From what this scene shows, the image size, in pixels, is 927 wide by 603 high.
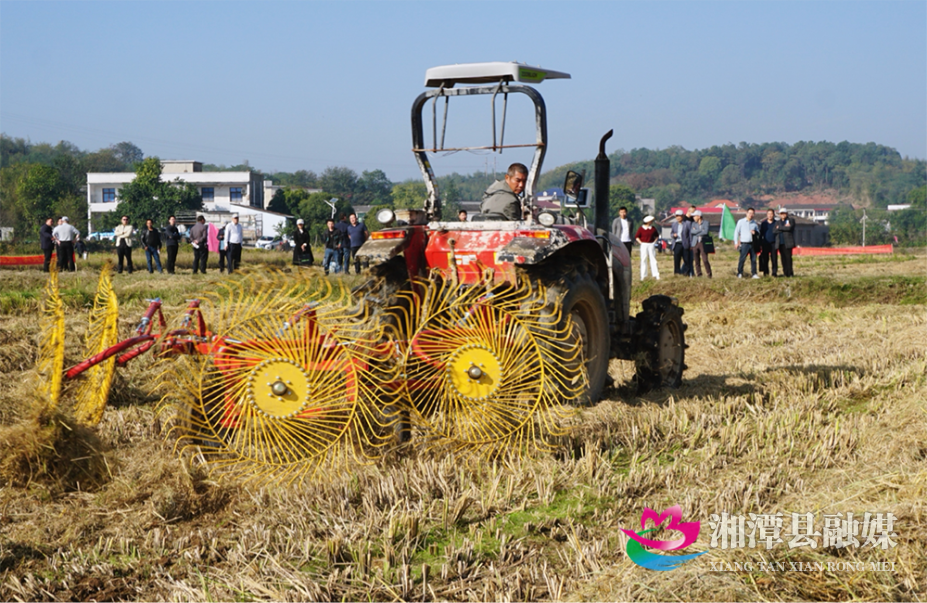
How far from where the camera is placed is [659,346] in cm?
709

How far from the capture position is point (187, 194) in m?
83.5

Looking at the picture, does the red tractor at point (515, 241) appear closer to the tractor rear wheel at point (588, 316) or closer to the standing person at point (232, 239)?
the tractor rear wheel at point (588, 316)

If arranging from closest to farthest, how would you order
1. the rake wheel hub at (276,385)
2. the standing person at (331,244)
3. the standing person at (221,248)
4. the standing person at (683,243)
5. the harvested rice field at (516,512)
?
the harvested rice field at (516,512)
the rake wheel hub at (276,385)
the standing person at (683,243)
the standing person at (331,244)
the standing person at (221,248)

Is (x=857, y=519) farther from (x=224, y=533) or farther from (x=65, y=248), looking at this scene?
(x=65, y=248)

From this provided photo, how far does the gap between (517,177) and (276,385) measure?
7.95 feet

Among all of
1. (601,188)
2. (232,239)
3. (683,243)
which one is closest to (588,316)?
(601,188)

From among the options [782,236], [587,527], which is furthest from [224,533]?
[782,236]

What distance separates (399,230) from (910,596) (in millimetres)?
3623

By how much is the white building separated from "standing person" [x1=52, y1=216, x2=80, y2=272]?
70624 mm

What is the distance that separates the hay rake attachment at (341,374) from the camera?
4688mm

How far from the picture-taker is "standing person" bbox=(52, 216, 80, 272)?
19547 mm

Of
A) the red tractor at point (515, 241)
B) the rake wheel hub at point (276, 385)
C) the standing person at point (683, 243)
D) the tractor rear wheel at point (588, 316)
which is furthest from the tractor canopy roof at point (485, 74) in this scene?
the standing person at point (683, 243)

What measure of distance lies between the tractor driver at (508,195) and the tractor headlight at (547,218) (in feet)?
1.23

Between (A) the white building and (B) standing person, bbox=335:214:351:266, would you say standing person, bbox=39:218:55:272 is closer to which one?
(B) standing person, bbox=335:214:351:266
